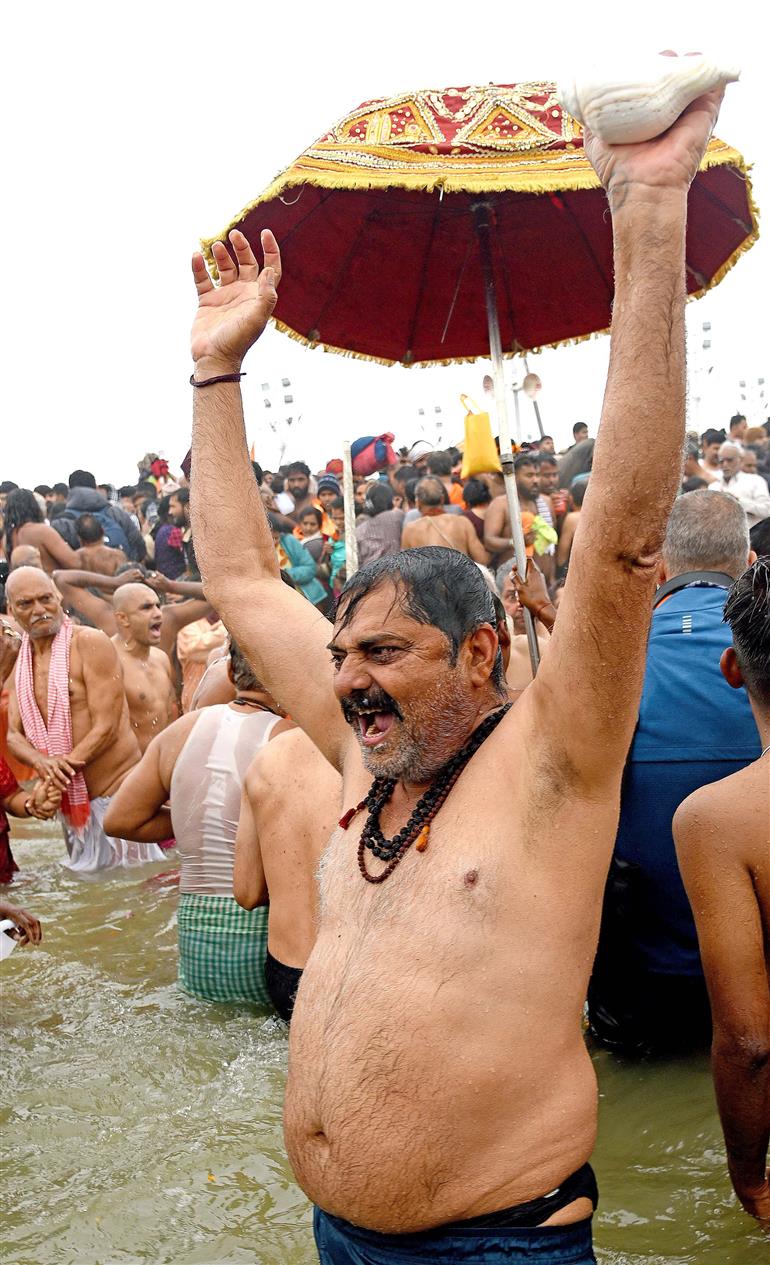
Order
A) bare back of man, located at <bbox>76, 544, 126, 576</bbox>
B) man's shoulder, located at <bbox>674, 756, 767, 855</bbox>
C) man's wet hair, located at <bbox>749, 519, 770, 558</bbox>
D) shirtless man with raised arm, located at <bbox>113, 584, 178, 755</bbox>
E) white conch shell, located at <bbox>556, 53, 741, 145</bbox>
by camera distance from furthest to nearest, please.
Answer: bare back of man, located at <bbox>76, 544, 126, 576</bbox>
shirtless man with raised arm, located at <bbox>113, 584, 178, 755</bbox>
man's wet hair, located at <bbox>749, 519, 770, 558</bbox>
man's shoulder, located at <bbox>674, 756, 767, 855</bbox>
white conch shell, located at <bbox>556, 53, 741, 145</bbox>

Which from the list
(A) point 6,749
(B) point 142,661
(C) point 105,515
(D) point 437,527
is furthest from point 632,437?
(C) point 105,515

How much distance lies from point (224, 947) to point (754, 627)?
2.69 meters

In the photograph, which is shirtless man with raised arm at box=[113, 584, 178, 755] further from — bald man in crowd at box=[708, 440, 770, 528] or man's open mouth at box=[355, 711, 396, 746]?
man's open mouth at box=[355, 711, 396, 746]

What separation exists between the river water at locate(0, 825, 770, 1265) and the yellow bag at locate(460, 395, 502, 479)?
9.08 feet

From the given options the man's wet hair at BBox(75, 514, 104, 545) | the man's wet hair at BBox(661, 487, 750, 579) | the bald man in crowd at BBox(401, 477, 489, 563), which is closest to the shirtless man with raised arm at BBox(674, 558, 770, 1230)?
the man's wet hair at BBox(661, 487, 750, 579)

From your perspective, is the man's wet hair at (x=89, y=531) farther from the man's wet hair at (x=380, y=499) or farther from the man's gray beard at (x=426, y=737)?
the man's gray beard at (x=426, y=737)

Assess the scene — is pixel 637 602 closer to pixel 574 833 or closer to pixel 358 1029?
pixel 574 833

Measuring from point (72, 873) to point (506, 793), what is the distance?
6131 mm

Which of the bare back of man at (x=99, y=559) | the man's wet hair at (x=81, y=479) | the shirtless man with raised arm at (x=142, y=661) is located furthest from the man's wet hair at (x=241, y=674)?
the man's wet hair at (x=81, y=479)

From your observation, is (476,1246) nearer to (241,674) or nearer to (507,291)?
(241,674)

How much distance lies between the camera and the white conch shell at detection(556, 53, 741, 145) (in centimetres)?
161

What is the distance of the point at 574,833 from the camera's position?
6.27ft

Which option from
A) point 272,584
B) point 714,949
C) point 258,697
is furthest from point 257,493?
point 258,697

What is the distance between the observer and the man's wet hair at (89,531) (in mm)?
10812
